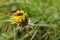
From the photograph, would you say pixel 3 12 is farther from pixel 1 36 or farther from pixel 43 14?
pixel 43 14

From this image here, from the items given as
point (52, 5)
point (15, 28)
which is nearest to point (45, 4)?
point (52, 5)

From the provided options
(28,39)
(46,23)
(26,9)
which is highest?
(26,9)

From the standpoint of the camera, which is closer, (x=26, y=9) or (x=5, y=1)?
(x=26, y=9)

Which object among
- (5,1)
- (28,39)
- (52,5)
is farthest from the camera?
(5,1)

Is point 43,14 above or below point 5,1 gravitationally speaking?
below

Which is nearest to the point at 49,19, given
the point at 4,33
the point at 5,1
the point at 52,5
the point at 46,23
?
the point at 46,23

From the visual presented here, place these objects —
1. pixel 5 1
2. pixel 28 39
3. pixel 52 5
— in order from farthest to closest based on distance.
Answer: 1. pixel 5 1
2. pixel 52 5
3. pixel 28 39
